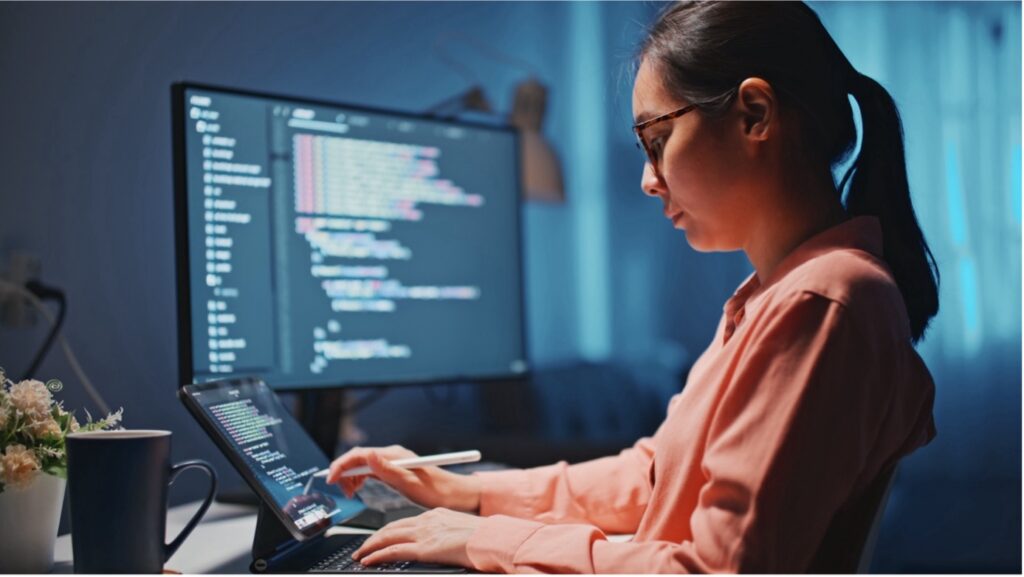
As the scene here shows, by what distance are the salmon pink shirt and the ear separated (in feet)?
0.36

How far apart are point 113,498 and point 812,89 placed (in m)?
0.69

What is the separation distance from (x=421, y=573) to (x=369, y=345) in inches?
27.0

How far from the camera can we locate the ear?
85cm

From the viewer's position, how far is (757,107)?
33.7 inches

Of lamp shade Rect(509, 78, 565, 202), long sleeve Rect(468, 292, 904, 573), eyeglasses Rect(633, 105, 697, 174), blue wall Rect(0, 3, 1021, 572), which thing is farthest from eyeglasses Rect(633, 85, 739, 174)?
lamp shade Rect(509, 78, 565, 202)

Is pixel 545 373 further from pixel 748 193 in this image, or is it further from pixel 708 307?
pixel 748 193

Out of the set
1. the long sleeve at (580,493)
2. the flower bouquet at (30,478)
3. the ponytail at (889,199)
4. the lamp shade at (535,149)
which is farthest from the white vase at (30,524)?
the lamp shade at (535,149)

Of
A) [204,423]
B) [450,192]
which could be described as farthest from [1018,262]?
[204,423]

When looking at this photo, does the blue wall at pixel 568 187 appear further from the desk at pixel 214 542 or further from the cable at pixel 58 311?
the desk at pixel 214 542

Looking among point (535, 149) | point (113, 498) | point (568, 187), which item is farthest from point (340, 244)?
point (568, 187)

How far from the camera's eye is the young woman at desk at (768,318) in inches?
27.6

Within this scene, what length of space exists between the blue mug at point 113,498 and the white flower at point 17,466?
97 millimetres

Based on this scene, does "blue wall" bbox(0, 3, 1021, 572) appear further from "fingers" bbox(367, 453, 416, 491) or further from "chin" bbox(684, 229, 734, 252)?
"chin" bbox(684, 229, 734, 252)

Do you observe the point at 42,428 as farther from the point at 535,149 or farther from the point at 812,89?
the point at 535,149
